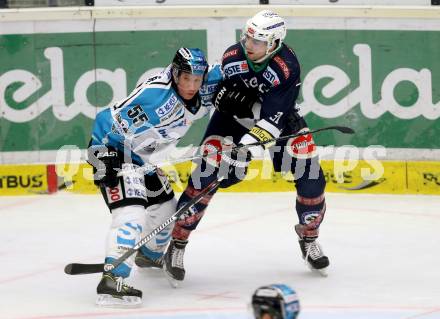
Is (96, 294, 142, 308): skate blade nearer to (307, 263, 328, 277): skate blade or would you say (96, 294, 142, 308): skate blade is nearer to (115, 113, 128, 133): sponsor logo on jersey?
(115, 113, 128, 133): sponsor logo on jersey

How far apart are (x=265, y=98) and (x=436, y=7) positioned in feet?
10.3

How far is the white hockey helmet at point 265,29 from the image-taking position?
19.2 ft

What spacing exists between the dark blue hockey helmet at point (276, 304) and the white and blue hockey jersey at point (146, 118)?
2.50m

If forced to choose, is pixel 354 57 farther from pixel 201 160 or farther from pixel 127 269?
pixel 127 269

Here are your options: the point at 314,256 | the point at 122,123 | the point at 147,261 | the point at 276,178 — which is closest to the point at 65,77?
the point at 276,178

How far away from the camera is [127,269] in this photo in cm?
557

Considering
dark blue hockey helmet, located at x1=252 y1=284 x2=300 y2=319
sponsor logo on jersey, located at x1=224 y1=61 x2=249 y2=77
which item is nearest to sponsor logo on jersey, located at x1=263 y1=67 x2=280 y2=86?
sponsor logo on jersey, located at x1=224 y1=61 x2=249 y2=77

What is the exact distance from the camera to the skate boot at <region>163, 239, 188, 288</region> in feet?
19.8

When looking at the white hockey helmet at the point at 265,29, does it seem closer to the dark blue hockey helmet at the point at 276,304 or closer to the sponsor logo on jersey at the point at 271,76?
the sponsor logo on jersey at the point at 271,76

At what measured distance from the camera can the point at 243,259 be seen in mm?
6703

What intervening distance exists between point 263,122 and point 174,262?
0.91m

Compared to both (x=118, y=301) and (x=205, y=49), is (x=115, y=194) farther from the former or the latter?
(x=205, y=49)

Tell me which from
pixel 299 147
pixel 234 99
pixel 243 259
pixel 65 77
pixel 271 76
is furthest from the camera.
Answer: pixel 65 77

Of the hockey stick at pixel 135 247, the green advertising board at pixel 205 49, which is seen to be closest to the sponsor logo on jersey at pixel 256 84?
the hockey stick at pixel 135 247
